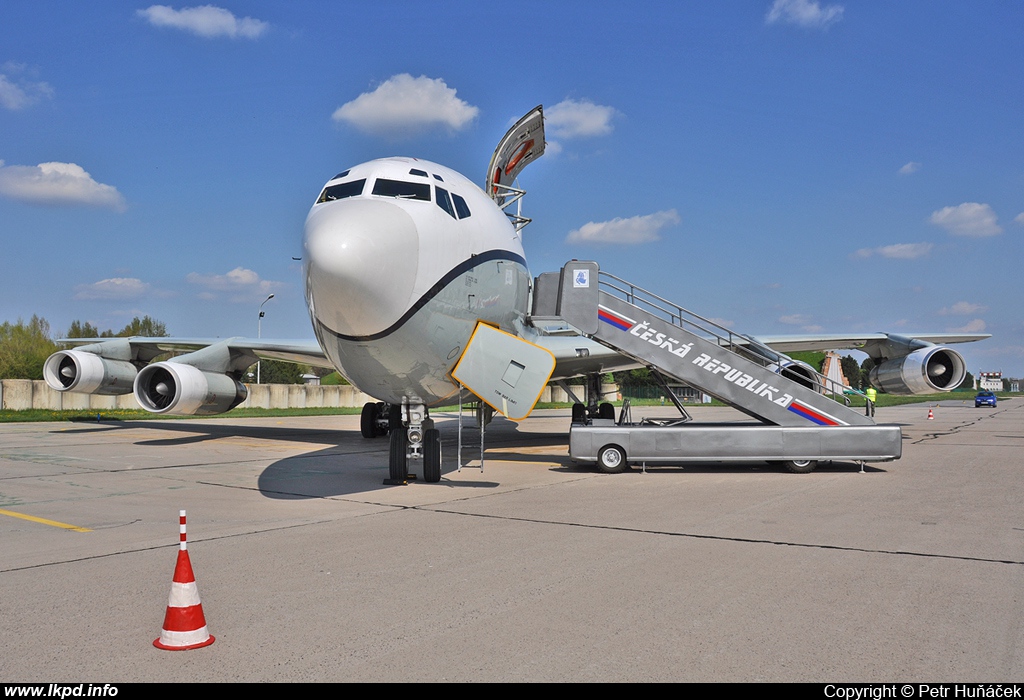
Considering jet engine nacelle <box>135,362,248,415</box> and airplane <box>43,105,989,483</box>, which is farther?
jet engine nacelle <box>135,362,248,415</box>

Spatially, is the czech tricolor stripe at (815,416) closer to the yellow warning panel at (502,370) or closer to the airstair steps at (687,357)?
the airstair steps at (687,357)

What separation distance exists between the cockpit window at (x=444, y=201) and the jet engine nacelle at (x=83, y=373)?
13770 mm

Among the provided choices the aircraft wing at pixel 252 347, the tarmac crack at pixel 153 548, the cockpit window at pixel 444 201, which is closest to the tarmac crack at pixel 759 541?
the tarmac crack at pixel 153 548

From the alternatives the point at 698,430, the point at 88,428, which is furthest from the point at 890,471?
the point at 88,428

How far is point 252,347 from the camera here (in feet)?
57.7

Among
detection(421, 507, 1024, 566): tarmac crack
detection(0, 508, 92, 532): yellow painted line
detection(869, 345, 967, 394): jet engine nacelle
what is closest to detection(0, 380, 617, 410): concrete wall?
detection(869, 345, 967, 394): jet engine nacelle

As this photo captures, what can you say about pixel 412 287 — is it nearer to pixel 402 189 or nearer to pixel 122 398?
pixel 402 189

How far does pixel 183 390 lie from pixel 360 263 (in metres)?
10.6

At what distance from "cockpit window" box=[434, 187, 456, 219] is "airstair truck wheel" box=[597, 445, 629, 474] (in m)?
4.89

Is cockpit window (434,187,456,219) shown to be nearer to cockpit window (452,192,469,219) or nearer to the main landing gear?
cockpit window (452,192,469,219)

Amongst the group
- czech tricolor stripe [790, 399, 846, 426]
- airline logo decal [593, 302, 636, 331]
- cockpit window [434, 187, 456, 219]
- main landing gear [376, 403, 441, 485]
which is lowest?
main landing gear [376, 403, 441, 485]

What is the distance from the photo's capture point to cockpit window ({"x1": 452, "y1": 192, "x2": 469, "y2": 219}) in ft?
30.5

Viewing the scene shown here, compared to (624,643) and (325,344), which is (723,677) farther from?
(325,344)
